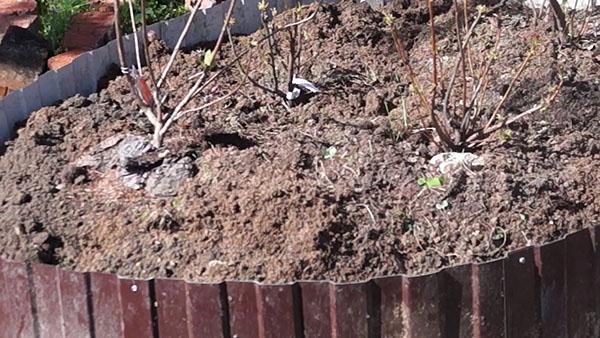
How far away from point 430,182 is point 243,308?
1.21 m

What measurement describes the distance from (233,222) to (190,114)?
103 cm

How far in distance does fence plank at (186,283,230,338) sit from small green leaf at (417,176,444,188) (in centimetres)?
121

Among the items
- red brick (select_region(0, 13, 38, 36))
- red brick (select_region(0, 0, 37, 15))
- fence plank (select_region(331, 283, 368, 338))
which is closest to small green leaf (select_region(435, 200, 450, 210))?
fence plank (select_region(331, 283, 368, 338))

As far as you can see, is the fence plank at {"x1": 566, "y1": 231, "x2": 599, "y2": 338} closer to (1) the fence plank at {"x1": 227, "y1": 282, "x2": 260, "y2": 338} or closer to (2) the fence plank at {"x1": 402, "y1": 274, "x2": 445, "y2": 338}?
(2) the fence plank at {"x1": 402, "y1": 274, "x2": 445, "y2": 338}

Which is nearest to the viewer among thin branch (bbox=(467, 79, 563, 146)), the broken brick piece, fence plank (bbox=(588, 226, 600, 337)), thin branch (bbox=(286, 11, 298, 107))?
fence plank (bbox=(588, 226, 600, 337))

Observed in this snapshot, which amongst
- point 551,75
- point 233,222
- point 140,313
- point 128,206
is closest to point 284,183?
point 233,222

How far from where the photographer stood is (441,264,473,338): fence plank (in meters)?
4.09

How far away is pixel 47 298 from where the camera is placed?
425 cm

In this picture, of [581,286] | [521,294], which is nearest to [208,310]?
[521,294]

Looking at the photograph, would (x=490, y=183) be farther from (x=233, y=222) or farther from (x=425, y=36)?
(x=425, y=36)

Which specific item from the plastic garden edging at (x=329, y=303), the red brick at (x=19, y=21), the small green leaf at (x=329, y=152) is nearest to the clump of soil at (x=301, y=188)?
the small green leaf at (x=329, y=152)

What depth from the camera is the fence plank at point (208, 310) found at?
4.03 metres

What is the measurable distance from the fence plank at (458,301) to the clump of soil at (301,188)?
0.42 m

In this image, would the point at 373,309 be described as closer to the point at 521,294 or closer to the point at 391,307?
the point at 391,307
